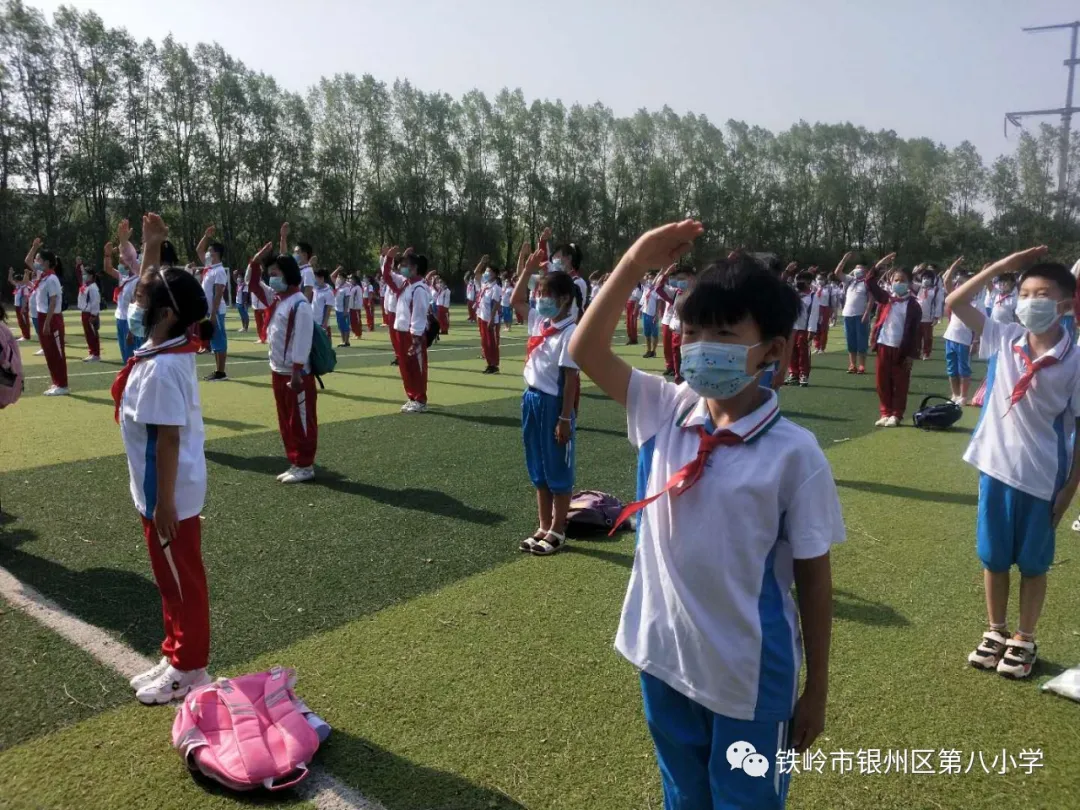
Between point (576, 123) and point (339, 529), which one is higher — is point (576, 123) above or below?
above

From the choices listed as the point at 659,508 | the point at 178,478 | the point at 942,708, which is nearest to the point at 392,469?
the point at 178,478

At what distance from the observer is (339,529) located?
19.3 feet

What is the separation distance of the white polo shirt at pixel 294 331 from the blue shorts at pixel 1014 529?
559 cm

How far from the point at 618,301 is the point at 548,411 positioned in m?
3.45

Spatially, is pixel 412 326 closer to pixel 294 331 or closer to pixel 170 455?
pixel 294 331

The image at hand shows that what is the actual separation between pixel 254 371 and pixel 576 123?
47.6 metres

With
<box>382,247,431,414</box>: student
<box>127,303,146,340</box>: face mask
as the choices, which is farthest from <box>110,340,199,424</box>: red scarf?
<box>382,247,431,414</box>: student

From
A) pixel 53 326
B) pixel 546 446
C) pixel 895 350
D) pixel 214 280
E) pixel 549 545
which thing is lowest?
pixel 549 545

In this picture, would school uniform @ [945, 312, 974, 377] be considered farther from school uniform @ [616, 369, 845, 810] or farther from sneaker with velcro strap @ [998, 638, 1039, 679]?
school uniform @ [616, 369, 845, 810]

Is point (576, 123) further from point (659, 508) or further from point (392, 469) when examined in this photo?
point (659, 508)

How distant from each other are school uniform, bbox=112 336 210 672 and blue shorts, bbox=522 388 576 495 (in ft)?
8.21

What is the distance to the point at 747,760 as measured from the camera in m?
1.91

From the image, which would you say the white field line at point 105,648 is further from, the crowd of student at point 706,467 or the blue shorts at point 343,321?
the blue shorts at point 343,321

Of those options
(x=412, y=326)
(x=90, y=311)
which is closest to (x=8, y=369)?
(x=412, y=326)
